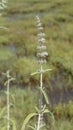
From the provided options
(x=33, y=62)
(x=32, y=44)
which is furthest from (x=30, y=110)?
(x=32, y=44)

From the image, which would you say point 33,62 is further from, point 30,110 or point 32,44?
point 30,110

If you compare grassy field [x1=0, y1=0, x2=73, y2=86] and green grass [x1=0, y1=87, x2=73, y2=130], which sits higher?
grassy field [x1=0, y1=0, x2=73, y2=86]

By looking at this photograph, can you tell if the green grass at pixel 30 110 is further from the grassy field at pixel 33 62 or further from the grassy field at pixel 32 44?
the grassy field at pixel 32 44

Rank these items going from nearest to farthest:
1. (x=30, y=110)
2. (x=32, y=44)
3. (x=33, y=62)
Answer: (x=30, y=110), (x=33, y=62), (x=32, y=44)

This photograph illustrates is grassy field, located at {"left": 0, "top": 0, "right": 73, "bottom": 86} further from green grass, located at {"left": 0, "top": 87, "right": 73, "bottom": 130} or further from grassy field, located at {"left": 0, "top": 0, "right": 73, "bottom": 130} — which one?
green grass, located at {"left": 0, "top": 87, "right": 73, "bottom": 130}

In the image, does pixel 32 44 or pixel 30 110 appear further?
pixel 32 44

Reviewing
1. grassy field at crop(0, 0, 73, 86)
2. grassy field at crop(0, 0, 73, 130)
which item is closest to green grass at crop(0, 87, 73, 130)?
grassy field at crop(0, 0, 73, 130)

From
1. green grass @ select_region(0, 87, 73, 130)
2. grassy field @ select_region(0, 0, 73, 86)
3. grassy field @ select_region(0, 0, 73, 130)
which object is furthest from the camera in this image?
grassy field @ select_region(0, 0, 73, 86)

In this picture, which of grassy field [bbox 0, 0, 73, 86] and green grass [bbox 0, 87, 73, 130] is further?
grassy field [bbox 0, 0, 73, 86]

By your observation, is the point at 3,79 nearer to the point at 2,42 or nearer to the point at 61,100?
the point at 61,100

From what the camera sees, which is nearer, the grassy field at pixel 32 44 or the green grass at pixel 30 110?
the green grass at pixel 30 110

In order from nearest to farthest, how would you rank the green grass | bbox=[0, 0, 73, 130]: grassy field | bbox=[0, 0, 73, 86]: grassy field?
the green grass
bbox=[0, 0, 73, 130]: grassy field
bbox=[0, 0, 73, 86]: grassy field

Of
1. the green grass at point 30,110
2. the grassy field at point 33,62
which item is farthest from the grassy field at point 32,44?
the green grass at point 30,110

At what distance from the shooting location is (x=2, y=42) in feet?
46.8
